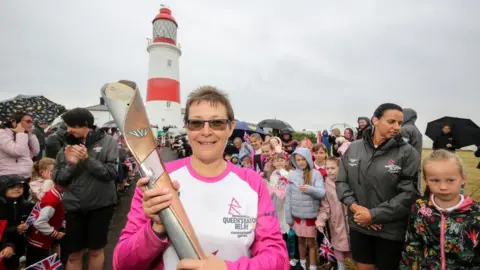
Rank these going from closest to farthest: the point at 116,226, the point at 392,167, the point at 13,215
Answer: the point at 392,167 < the point at 13,215 < the point at 116,226

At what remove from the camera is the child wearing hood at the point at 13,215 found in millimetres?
2879

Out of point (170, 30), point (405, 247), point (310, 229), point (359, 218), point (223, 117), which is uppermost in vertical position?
point (170, 30)

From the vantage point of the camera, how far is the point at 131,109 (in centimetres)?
95

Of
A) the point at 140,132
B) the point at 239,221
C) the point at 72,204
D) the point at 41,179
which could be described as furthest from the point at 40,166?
the point at 239,221

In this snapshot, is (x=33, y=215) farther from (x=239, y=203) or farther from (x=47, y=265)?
(x=239, y=203)

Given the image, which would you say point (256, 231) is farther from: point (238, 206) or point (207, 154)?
point (207, 154)

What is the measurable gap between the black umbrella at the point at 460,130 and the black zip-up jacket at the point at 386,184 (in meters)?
5.87

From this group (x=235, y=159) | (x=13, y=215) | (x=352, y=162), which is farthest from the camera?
(x=235, y=159)

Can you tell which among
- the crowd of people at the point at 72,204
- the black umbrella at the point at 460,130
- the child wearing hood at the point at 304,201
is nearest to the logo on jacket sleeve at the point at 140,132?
the crowd of people at the point at 72,204

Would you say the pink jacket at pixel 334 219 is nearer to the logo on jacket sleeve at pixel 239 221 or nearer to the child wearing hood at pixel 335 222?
the child wearing hood at pixel 335 222

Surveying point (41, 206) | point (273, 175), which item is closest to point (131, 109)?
point (41, 206)

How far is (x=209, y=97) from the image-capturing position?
4.44 ft

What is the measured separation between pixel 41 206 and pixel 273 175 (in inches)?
142

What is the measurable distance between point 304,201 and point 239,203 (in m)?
2.73
